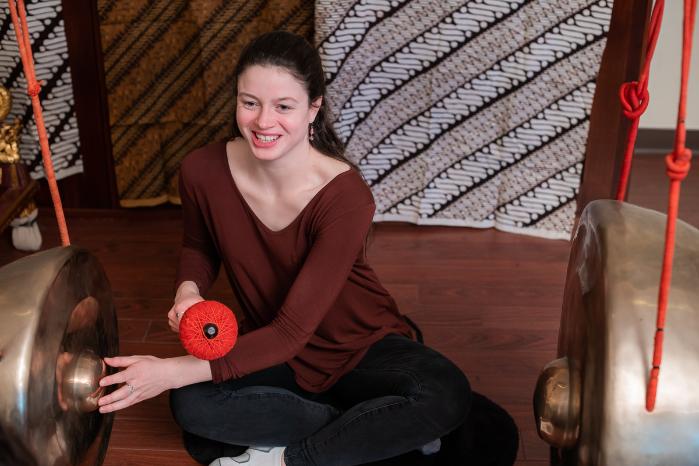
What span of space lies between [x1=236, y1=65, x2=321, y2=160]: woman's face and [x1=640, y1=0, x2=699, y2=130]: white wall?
57.5 inches

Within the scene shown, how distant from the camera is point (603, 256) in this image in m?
0.90

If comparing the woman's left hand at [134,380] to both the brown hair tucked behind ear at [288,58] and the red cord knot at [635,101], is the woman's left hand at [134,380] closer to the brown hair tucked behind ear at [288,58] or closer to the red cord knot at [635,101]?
the brown hair tucked behind ear at [288,58]

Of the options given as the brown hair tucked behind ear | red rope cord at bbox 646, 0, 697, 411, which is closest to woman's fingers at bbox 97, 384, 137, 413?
the brown hair tucked behind ear

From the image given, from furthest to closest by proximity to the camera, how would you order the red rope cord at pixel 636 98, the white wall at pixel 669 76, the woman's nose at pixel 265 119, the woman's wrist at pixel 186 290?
the white wall at pixel 669 76, the woman's wrist at pixel 186 290, the woman's nose at pixel 265 119, the red rope cord at pixel 636 98

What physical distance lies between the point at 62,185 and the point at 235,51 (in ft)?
1.86

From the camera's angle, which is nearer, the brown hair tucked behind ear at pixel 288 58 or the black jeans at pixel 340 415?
the brown hair tucked behind ear at pixel 288 58

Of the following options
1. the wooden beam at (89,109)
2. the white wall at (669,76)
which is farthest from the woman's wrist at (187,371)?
the white wall at (669,76)

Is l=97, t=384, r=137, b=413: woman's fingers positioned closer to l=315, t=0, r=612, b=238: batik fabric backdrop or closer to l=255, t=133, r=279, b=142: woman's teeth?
l=255, t=133, r=279, b=142: woman's teeth

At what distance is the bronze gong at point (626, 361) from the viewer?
805 millimetres

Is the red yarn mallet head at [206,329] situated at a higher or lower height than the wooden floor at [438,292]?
higher

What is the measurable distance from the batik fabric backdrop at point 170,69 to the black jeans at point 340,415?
73 cm

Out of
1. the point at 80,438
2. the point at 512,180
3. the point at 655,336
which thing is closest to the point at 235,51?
the point at 512,180

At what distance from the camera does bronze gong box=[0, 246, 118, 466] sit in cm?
88

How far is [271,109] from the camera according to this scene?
3.89 feet
